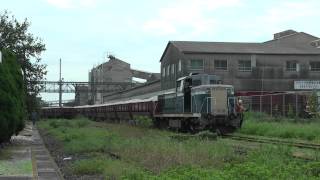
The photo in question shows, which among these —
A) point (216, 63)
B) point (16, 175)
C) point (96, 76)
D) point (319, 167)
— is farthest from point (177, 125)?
point (96, 76)

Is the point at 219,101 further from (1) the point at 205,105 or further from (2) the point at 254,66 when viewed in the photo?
(2) the point at 254,66

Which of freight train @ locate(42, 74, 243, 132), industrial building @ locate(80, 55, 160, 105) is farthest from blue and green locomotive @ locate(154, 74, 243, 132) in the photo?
industrial building @ locate(80, 55, 160, 105)

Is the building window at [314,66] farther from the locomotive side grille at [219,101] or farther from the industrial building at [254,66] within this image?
the locomotive side grille at [219,101]

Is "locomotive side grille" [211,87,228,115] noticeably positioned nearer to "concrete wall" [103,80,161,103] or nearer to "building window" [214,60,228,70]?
"building window" [214,60,228,70]

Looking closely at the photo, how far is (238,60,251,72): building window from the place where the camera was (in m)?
76.2

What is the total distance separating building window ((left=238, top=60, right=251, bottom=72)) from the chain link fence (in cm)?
2286

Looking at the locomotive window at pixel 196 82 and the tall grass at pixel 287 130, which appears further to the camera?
the locomotive window at pixel 196 82

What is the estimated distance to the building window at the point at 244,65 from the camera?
76.2 m

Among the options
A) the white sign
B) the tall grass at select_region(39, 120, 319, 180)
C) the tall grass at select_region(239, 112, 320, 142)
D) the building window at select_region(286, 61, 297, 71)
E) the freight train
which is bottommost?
the tall grass at select_region(39, 120, 319, 180)

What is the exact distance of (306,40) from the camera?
4390 inches

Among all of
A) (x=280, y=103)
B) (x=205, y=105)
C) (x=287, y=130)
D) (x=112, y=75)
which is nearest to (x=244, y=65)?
(x=280, y=103)

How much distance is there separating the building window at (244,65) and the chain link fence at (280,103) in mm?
22862

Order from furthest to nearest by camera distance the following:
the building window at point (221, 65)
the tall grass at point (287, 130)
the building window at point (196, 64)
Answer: the building window at point (221, 65) < the building window at point (196, 64) < the tall grass at point (287, 130)

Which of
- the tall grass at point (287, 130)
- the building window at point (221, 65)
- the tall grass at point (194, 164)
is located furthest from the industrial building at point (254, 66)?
the tall grass at point (194, 164)
